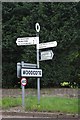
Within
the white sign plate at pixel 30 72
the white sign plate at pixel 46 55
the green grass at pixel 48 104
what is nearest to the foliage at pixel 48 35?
the green grass at pixel 48 104

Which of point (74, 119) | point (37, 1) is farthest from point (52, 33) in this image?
point (74, 119)

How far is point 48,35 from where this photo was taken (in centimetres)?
1579

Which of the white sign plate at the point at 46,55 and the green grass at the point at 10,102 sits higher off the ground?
the white sign plate at the point at 46,55

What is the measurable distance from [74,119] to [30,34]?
7529 mm

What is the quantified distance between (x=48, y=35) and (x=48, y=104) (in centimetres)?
576

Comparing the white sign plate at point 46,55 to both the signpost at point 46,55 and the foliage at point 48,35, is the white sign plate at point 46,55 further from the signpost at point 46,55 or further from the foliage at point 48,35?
the foliage at point 48,35

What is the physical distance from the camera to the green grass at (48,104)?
10234 millimetres

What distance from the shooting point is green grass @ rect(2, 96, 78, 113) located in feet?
33.6

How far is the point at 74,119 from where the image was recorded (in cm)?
921

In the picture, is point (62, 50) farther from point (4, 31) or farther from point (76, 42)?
point (4, 31)

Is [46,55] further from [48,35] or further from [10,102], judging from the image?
[48,35]

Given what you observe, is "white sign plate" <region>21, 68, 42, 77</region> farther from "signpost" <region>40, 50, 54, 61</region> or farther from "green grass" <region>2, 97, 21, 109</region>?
"green grass" <region>2, 97, 21, 109</region>

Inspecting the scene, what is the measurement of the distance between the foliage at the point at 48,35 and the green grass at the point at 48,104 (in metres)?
4.22

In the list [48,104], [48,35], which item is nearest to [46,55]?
[48,104]
